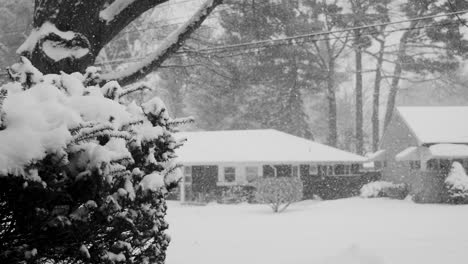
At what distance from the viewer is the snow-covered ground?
34.5 ft

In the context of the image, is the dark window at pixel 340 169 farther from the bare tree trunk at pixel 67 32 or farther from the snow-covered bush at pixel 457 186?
the bare tree trunk at pixel 67 32

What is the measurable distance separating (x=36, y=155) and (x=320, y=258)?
8.41m

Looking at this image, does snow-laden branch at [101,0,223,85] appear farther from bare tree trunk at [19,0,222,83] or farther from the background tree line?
the background tree line

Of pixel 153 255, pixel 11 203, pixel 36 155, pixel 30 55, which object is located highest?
pixel 30 55

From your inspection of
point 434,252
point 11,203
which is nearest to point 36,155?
point 11,203

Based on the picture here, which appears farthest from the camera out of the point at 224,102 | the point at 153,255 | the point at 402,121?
the point at 224,102

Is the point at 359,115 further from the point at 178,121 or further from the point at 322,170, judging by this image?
the point at 178,121

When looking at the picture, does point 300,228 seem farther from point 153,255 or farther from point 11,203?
point 11,203

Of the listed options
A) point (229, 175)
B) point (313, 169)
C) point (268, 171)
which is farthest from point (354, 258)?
point (313, 169)

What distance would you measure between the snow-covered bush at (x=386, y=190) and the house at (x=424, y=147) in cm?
63

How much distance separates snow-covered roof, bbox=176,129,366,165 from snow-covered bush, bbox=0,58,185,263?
87.3 feet

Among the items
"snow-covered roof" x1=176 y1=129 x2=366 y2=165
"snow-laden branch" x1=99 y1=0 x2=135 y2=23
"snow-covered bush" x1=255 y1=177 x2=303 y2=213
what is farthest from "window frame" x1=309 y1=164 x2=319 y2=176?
"snow-laden branch" x1=99 y1=0 x2=135 y2=23

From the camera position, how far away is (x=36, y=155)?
2643 mm

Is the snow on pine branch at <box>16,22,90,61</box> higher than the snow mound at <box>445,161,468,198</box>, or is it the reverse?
the snow on pine branch at <box>16,22,90,61</box>
